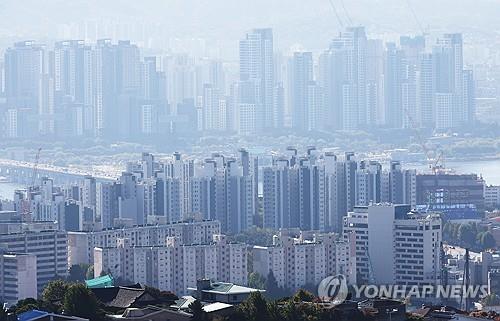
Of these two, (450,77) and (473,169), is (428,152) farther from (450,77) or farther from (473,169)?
(450,77)

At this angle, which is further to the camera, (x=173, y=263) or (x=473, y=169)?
(x=473, y=169)

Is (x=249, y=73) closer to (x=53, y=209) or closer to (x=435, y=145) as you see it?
(x=435, y=145)

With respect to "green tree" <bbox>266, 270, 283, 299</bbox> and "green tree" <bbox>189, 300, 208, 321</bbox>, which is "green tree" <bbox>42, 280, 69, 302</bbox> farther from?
"green tree" <bbox>266, 270, 283, 299</bbox>

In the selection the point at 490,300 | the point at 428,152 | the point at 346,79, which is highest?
the point at 346,79

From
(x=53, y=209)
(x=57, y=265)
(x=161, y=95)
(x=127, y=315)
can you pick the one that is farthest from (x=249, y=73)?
(x=127, y=315)

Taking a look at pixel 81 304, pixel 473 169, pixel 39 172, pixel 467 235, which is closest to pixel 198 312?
pixel 81 304

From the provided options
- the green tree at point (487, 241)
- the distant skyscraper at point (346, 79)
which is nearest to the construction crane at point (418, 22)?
the distant skyscraper at point (346, 79)

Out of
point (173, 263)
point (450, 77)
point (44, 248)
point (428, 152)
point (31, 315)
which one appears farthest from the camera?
point (450, 77)
